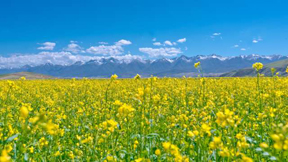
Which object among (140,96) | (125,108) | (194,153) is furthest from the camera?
(194,153)

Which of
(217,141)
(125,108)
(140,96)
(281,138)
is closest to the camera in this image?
(281,138)

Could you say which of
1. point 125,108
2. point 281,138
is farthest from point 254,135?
point 281,138

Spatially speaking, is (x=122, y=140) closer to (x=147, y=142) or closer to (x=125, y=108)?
(x=147, y=142)

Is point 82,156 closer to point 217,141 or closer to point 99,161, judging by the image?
point 99,161

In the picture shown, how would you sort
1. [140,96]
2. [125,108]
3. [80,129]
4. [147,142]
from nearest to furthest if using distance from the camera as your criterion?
[125,108], [140,96], [147,142], [80,129]

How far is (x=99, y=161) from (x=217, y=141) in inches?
74.6

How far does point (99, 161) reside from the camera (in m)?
3.54

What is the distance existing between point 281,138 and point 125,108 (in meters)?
2.00

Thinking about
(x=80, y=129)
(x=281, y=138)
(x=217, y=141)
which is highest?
(x=281, y=138)

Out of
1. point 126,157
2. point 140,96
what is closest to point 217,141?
point 140,96

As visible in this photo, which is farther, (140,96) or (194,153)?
(194,153)

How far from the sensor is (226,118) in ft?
7.73

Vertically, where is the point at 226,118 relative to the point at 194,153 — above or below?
above

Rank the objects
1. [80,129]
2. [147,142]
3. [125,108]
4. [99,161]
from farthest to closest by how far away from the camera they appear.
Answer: [80,129], [147,142], [99,161], [125,108]
